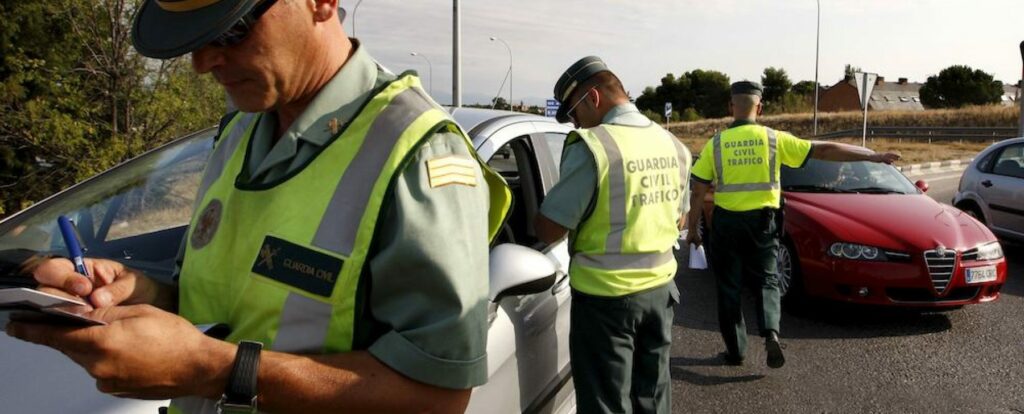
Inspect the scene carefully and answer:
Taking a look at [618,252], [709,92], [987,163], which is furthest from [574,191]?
[709,92]

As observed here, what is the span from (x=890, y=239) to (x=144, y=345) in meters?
5.80

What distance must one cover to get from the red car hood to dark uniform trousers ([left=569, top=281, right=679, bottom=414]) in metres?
3.44

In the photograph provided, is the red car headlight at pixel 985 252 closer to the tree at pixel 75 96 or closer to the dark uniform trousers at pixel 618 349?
the dark uniform trousers at pixel 618 349

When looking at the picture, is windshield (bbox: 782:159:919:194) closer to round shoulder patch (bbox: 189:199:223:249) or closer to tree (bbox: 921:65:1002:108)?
round shoulder patch (bbox: 189:199:223:249)

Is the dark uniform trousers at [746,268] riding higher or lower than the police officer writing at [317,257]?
lower

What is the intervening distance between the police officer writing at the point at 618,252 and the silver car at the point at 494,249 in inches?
5.3

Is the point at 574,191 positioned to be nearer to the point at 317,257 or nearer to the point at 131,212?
the point at 131,212

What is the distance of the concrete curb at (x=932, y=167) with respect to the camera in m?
20.0

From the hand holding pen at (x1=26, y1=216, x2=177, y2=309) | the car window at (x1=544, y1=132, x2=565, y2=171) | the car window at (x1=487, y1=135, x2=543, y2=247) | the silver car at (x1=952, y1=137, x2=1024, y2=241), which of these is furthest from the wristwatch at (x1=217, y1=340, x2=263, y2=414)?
the silver car at (x1=952, y1=137, x2=1024, y2=241)

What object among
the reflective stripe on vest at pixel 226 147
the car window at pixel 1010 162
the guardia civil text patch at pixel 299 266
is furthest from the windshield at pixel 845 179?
the guardia civil text patch at pixel 299 266

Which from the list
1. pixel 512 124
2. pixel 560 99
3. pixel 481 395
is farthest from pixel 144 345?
pixel 560 99

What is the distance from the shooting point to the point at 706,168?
5.12 metres

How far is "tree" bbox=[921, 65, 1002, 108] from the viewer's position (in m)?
58.9

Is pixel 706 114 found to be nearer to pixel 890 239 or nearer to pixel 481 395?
pixel 890 239
